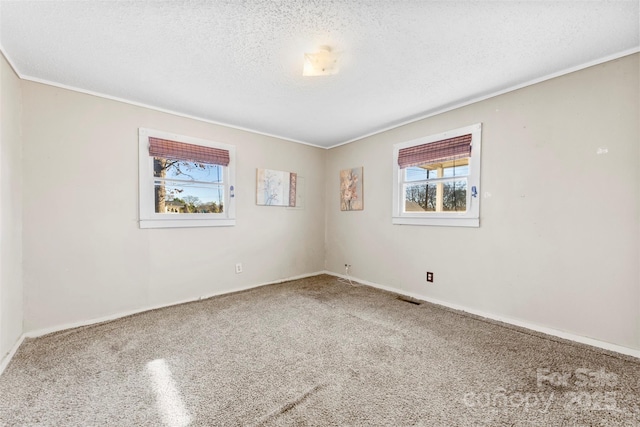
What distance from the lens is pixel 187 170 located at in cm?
318

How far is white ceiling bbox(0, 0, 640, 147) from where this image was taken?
1533mm

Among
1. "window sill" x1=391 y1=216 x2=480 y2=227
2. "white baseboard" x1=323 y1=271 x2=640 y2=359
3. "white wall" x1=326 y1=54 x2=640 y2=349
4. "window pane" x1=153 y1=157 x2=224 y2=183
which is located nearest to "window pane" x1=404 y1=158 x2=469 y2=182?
"white wall" x1=326 y1=54 x2=640 y2=349

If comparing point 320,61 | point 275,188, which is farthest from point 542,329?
point 275,188

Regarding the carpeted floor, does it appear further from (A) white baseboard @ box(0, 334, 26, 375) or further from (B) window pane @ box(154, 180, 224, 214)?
(B) window pane @ box(154, 180, 224, 214)

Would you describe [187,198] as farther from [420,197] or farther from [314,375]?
[420,197]

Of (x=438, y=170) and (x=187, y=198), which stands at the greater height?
(x=438, y=170)

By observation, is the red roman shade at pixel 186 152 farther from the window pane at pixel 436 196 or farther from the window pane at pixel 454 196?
the window pane at pixel 454 196

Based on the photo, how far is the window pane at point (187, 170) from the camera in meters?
2.98

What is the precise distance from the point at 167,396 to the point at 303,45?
2355 mm

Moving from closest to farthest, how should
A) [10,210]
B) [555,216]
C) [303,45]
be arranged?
[303,45] < [10,210] < [555,216]

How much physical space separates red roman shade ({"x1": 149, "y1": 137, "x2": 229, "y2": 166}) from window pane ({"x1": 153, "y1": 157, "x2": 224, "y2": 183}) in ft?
0.28

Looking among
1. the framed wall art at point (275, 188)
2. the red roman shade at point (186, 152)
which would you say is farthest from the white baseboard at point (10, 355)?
the framed wall art at point (275, 188)

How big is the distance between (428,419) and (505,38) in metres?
2.34

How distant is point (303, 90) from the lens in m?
2.51
